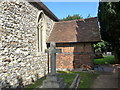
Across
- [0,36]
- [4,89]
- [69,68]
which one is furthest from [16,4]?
[69,68]

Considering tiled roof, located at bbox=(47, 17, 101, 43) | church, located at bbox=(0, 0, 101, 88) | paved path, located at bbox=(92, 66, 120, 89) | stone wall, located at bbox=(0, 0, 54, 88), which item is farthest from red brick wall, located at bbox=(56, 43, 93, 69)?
stone wall, located at bbox=(0, 0, 54, 88)

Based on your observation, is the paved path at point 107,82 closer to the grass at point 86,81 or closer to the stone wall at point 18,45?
the grass at point 86,81

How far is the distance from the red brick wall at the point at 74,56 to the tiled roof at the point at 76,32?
601mm

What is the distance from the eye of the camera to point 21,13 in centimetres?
727

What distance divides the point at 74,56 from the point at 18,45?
20.4 feet

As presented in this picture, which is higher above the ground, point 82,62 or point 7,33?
point 7,33

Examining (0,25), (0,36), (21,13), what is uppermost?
(21,13)

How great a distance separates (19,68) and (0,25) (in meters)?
2.64

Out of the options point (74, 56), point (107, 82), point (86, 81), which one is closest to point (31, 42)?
point (86, 81)

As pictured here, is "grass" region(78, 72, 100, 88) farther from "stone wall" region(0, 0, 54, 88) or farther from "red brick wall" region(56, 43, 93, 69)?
"stone wall" region(0, 0, 54, 88)

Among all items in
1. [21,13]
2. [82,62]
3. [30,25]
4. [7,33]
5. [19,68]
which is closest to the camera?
[7,33]

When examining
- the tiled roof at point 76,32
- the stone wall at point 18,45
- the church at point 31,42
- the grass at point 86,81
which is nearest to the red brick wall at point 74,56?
the church at point 31,42

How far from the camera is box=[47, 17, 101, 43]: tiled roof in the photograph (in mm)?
11492

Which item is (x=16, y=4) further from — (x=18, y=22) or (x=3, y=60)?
(x=3, y=60)
